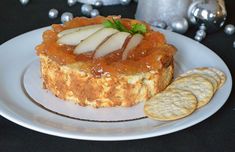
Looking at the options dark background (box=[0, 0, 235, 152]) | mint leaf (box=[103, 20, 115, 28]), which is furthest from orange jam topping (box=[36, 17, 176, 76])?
dark background (box=[0, 0, 235, 152])

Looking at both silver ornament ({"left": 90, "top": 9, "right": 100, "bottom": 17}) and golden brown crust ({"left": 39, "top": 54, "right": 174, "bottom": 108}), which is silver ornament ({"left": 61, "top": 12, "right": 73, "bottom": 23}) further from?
golden brown crust ({"left": 39, "top": 54, "right": 174, "bottom": 108})

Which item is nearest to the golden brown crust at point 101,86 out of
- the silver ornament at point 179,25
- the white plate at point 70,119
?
the white plate at point 70,119

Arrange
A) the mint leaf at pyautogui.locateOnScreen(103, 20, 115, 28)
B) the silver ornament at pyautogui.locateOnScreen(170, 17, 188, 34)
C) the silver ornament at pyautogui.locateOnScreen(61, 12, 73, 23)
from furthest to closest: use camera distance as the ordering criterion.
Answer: the silver ornament at pyautogui.locateOnScreen(61, 12, 73, 23), the silver ornament at pyautogui.locateOnScreen(170, 17, 188, 34), the mint leaf at pyautogui.locateOnScreen(103, 20, 115, 28)

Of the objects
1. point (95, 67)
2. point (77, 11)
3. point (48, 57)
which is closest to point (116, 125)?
point (95, 67)

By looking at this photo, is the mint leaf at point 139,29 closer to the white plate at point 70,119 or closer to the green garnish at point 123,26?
the green garnish at point 123,26

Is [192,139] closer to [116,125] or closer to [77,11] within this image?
[116,125]

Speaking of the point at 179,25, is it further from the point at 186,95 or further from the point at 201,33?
the point at 186,95
